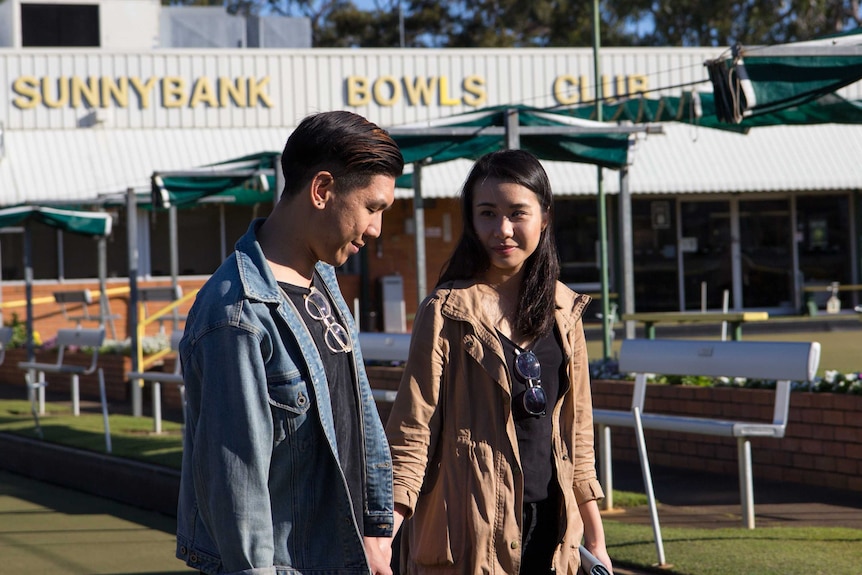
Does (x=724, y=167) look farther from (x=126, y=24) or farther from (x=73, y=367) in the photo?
(x=73, y=367)

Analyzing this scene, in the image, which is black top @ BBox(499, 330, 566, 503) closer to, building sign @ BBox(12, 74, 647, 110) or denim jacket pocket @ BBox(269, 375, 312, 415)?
denim jacket pocket @ BBox(269, 375, 312, 415)

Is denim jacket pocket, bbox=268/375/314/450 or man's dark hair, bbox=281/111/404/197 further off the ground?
man's dark hair, bbox=281/111/404/197

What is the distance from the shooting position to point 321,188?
8.46 feet

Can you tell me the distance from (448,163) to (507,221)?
20581 mm

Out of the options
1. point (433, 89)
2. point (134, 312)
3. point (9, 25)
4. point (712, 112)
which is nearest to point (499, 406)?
point (712, 112)

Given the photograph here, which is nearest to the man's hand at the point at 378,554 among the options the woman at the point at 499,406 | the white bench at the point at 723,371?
the woman at the point at 499,406

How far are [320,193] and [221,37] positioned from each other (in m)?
29.3

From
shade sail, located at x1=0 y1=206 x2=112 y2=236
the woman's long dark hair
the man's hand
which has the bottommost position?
the man's hand

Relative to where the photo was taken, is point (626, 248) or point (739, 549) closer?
point (739, 549)

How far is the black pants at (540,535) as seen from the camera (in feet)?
10.5

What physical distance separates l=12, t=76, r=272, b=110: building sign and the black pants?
21984 mm

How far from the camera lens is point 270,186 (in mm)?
12828

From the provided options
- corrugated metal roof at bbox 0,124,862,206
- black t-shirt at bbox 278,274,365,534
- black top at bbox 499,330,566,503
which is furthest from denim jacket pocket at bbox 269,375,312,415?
corrugated metal roof at bbox 0,124,862,206

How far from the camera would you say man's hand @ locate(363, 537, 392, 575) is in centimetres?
261
